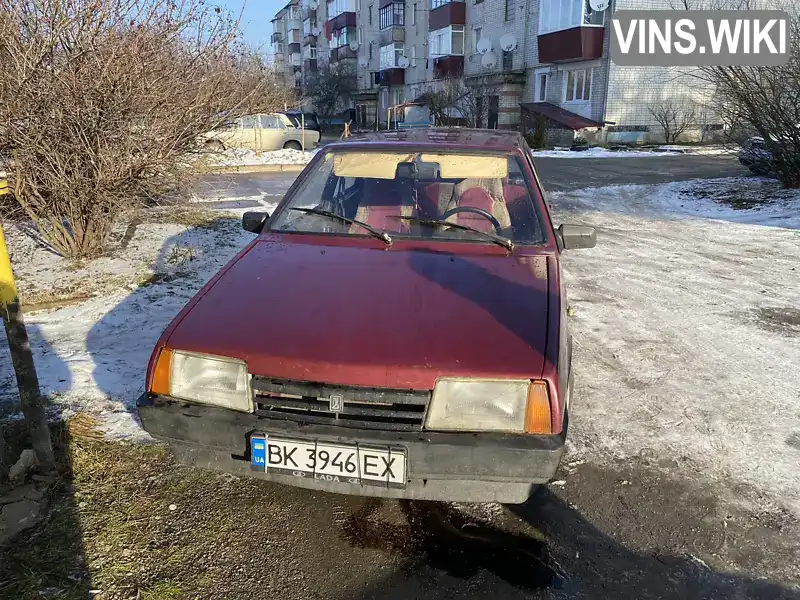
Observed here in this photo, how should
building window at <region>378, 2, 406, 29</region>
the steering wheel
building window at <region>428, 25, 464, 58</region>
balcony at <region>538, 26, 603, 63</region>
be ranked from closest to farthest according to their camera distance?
1. the steering wheel
2. balcony at <region>538, 26, 603, 63</region>
3. building window at <region>428, 25, 464, 58</region>
4. building window at <region>378, 2, 406, 29</region>

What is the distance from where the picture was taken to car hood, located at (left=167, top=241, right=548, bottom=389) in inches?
85.6

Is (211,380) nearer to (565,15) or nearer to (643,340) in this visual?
(643,340)

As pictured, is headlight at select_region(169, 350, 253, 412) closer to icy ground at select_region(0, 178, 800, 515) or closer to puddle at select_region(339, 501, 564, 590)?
puddle at select_region(339, 501, 564, 590)

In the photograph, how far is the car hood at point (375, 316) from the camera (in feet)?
7.13

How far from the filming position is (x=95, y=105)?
207 inches

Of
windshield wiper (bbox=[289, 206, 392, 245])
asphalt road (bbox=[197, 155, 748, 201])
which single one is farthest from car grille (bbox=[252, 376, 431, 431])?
asphalt road (bbox=[197, 155, 748, 201])

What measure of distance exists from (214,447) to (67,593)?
69cm

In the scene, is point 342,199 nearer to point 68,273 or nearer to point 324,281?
point 324,281

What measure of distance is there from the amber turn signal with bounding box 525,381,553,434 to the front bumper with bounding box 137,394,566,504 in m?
0.03

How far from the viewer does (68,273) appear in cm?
585

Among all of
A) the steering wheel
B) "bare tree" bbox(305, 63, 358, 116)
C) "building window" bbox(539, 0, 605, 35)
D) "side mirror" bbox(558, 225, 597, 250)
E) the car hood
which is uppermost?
"building window" bbox(539, 0, 605, 35)

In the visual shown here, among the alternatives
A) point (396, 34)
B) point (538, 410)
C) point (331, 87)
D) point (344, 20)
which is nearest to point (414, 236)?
Result: point (538, 410)

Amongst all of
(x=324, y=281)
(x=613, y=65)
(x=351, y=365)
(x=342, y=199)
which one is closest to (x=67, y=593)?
(x=351, y=365)

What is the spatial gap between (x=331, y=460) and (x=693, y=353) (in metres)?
3.14
